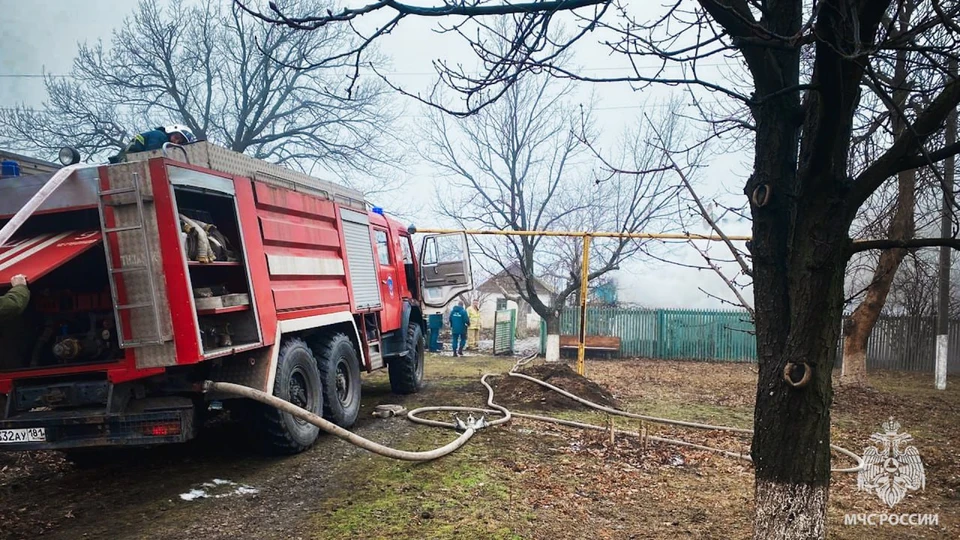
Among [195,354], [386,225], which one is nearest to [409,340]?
[386,225]

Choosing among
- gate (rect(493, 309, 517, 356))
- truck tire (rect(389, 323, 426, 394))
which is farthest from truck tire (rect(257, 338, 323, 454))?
gate (rect(493, 309, 517, 356))

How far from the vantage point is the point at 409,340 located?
383 inches

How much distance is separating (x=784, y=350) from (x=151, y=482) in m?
4.96

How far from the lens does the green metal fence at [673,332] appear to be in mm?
18938

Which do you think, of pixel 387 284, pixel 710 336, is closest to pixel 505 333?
pixel 710 336

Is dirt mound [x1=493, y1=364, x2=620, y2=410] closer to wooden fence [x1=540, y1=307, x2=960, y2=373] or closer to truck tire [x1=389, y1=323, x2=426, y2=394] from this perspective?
truck tire [x1=389, y1=323, x2=426, y2=394]

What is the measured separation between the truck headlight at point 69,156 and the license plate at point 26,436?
2.04 metres

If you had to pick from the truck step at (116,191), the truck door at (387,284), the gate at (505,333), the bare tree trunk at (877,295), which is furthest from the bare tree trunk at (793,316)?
the gate at (505,333)

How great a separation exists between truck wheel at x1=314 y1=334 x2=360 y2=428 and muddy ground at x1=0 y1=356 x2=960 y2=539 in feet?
1.18

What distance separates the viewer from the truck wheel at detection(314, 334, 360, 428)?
659 centimetres

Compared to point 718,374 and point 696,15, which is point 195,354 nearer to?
point 696,15

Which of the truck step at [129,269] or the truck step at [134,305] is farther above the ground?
the truck step at [129,269]

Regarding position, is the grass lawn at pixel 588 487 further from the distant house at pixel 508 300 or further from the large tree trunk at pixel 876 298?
the distant house at pixel 508 300

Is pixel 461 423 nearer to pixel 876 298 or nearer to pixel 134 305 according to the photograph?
pixel 134 305
